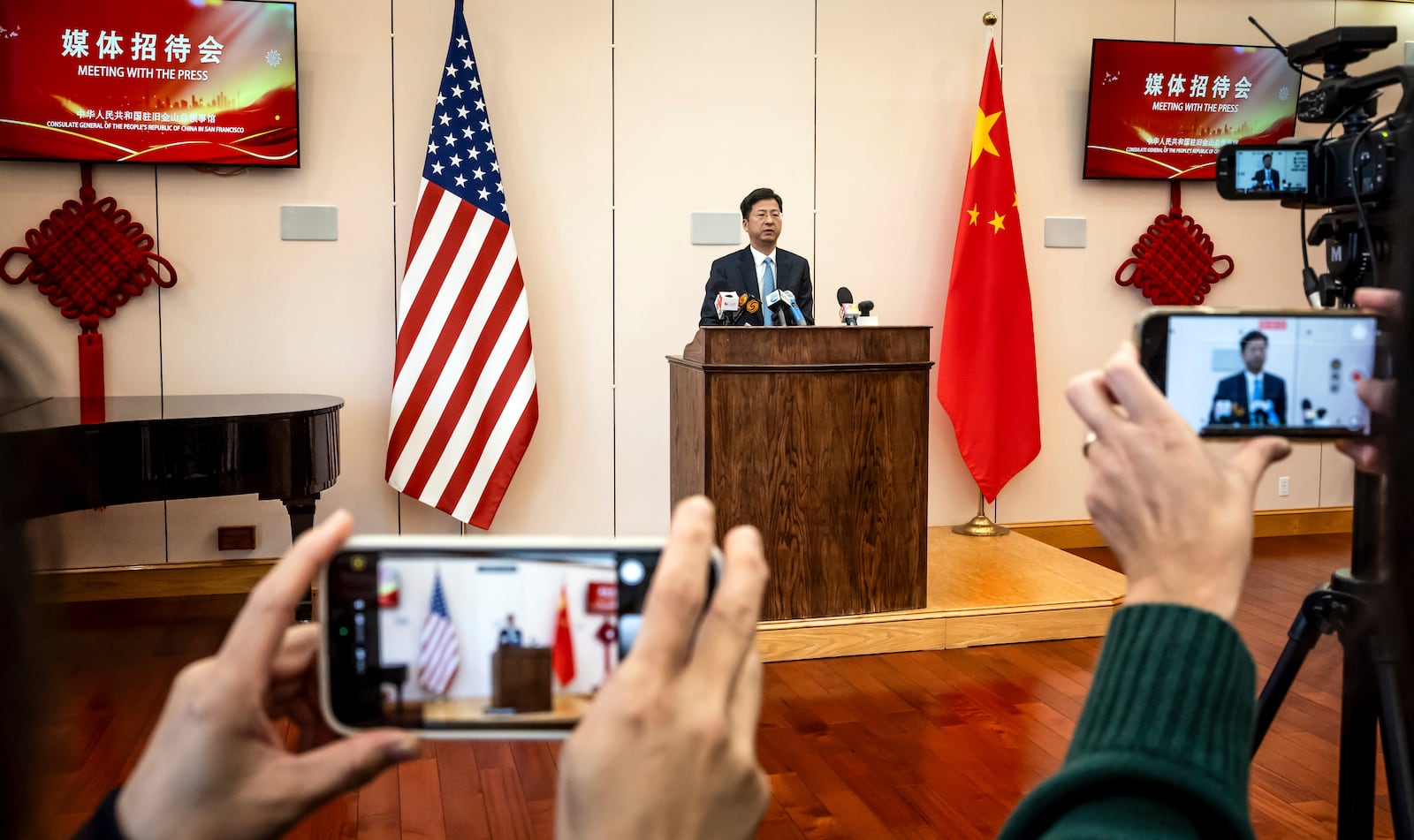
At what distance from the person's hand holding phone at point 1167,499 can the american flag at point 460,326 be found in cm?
412

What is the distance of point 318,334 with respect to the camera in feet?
15.4

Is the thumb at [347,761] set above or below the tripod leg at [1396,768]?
above

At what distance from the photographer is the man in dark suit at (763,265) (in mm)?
4594

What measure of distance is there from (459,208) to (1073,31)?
3309mm

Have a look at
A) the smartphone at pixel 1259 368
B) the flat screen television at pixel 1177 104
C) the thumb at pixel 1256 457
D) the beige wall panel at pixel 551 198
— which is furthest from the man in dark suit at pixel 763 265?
the thumb at pixel 1256 457

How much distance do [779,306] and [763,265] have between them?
54cm

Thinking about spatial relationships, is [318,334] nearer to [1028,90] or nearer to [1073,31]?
[1028,90]

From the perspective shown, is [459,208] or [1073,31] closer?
[459,208]

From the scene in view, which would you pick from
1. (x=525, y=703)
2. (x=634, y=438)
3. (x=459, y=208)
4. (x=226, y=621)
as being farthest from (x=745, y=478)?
(x=525, y=703)

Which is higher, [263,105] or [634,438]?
[263,105]

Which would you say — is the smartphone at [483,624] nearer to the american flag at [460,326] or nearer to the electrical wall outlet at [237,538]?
the american flag at [460,326]

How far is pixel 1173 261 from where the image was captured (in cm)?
564

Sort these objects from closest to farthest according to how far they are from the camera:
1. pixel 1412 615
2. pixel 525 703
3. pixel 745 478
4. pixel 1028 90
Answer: pixel 1412 615 < pixel 525 703 < pixel 745 478 < pixel 1028 90

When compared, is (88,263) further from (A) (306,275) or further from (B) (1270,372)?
(B) (1270,372)
